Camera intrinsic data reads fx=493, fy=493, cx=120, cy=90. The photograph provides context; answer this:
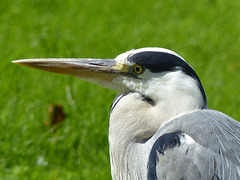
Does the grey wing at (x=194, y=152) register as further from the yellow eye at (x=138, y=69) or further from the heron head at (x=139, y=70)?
the yellow eye at (x=138, y=69)

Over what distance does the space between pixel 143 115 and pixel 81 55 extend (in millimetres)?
3176

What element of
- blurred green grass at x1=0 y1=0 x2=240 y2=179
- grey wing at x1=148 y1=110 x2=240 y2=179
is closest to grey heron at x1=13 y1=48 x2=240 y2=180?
grey wing at x1=148 y1=110 x2=240 y2=179

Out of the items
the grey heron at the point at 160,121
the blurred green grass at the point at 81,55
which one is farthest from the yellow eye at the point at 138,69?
the blurred green grass at the point at 81,55

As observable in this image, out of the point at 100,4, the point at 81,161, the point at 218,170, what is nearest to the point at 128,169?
the point at 218,170

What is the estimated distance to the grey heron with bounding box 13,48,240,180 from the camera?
106 inches

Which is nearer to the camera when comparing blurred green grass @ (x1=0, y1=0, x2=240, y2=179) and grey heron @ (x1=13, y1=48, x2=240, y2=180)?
grey heron @ (x1=13, y1=48, x2=240, y2=180)

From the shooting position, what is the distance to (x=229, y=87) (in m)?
5.69

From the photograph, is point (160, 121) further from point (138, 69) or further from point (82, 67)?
point (82, 67)

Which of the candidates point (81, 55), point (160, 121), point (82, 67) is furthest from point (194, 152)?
point (81, 55)

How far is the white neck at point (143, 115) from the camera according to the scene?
2.85m

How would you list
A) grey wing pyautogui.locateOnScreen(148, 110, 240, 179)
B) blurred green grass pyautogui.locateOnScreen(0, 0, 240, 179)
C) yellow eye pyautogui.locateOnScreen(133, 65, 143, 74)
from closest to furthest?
grey wing pyautogui.locateOnScreen(148, 110, 240, 179) < yellow eye pyautogui.locateOnScreen(133, 65, 143, 74) < blurred green grass pyautogui.locateOnScreen(0, 0, 240, 179)

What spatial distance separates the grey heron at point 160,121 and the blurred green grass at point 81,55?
91 centimetres

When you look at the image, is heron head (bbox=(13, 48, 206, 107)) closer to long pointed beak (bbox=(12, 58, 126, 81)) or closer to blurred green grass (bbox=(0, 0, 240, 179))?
long pointed beak (bbox=(12, 58, 126, 81))

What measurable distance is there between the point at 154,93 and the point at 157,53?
240 mm
